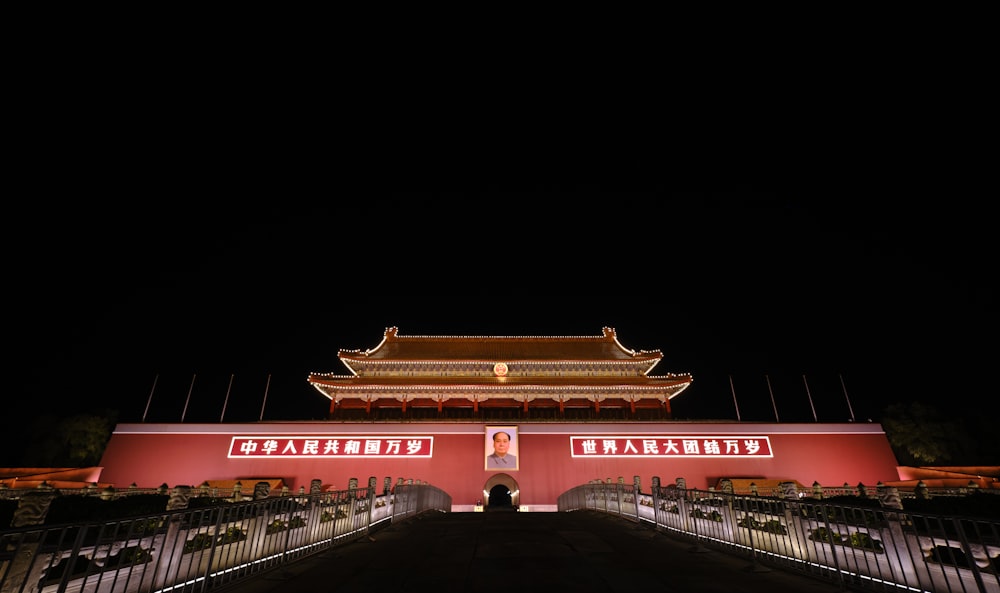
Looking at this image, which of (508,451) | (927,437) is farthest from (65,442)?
(927,437)

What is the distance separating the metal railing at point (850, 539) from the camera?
A: 437cm

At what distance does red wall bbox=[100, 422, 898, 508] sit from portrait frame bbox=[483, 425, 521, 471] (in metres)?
0.17

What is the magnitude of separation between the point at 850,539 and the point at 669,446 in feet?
51.2

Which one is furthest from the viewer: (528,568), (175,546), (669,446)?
(669,446)

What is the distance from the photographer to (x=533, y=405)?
25047 mm

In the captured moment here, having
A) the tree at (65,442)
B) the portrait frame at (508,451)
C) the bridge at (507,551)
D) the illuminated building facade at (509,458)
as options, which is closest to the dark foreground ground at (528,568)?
the bridge at (507,551)

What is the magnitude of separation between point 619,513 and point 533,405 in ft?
43.8

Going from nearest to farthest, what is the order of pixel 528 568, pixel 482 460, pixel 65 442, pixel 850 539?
pixel 850 539, pixel 528 568, pixel 482 460, pixel 65 442

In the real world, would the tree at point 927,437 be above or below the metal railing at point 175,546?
above

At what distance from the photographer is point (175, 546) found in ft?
16.5

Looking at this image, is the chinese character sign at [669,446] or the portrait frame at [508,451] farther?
the chinese character sign at [669,446]

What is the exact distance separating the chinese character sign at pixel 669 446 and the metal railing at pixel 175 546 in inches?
525

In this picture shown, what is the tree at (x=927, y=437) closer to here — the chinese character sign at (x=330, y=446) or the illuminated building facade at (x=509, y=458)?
the illuminated building facade at (x=509, y=458)

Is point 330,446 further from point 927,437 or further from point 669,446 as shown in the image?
point 927,437
